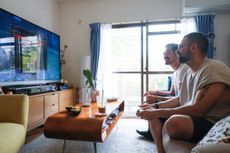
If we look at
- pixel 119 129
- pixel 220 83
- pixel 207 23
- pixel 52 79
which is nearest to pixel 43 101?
pixel 52 79

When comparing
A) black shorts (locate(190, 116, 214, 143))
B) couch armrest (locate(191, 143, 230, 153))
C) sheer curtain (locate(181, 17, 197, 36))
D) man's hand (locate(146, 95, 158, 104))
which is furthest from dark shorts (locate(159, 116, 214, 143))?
sheer curtain (locate(181, 17, 197, 36))

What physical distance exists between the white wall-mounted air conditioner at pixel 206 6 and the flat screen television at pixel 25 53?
2.54m

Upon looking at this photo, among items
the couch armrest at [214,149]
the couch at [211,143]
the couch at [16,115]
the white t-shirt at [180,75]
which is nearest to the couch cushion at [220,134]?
the couch at [211,143]

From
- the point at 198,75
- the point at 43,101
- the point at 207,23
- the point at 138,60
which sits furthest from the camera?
the point at 138,60

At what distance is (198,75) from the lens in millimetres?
1363

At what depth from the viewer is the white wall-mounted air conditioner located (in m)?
3.19

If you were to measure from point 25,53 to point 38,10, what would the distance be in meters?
1.09

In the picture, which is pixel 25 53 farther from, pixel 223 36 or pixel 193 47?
pixel 223 36

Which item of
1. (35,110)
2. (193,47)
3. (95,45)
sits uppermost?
(95,45)

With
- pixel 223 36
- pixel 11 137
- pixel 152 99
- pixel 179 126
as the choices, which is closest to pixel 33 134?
pixel 11 137

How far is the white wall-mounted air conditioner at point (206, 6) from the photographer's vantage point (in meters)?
3.19

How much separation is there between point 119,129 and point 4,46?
6.47 ft

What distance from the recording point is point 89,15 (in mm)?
4066

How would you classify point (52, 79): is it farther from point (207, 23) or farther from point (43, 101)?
point (207, 23)
